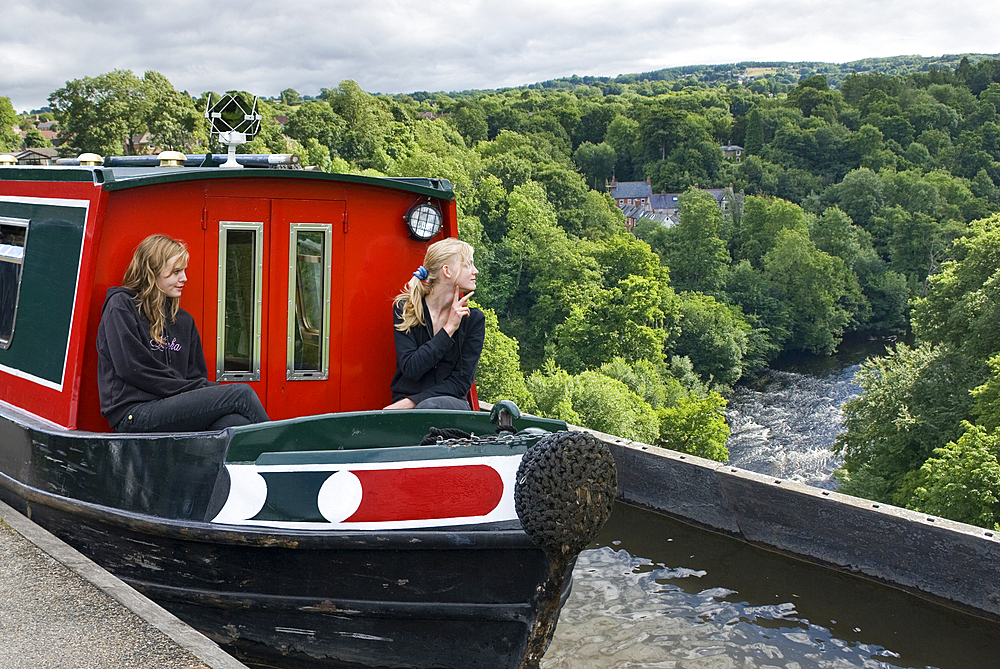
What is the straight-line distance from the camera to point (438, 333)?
16.1ft

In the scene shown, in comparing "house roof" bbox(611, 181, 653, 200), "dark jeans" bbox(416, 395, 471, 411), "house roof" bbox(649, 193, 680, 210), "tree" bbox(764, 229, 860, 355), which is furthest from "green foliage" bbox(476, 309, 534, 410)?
"house roof" bbox(611, 181, 653, 200)

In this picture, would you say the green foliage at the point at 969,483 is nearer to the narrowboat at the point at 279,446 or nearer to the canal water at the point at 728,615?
the canal water at the point at 728,615

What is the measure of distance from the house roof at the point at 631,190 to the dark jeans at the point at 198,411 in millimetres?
106319

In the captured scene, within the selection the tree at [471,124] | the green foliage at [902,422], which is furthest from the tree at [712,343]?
the tree at [471,124]

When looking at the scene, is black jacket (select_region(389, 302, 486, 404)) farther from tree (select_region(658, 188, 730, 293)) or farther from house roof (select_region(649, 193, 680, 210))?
house roof (select_region(649, 193, 680, 210))

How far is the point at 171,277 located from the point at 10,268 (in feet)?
6.44

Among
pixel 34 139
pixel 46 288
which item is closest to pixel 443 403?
pixel 46 288

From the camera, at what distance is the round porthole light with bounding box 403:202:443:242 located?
5.59 metres

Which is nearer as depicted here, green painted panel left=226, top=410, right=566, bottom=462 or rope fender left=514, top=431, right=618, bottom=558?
rope fender left=514, top=431, right=618, bottom=558

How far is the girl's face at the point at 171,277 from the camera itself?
4461mm

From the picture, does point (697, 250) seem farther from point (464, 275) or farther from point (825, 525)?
point (464, 275)

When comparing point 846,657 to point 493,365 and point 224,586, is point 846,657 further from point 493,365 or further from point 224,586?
point 493,365

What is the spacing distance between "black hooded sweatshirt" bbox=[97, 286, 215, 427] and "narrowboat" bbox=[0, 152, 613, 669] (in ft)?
0.75

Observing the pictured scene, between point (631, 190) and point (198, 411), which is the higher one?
point (631, 190)
